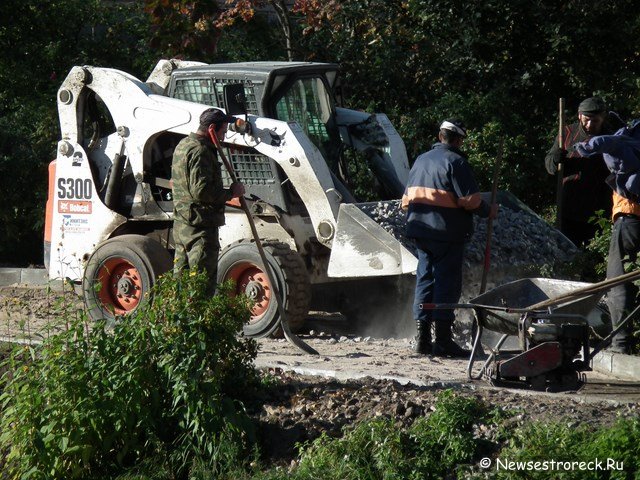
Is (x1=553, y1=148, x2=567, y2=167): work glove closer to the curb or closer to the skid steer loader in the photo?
the skid steer loader

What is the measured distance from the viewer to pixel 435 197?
8.88m

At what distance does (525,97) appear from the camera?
13.6 metres

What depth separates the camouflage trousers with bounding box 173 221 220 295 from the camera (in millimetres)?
9000

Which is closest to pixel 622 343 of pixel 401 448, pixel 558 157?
pixel 558 157

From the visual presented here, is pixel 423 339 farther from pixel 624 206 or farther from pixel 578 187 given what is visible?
pixel 578 187

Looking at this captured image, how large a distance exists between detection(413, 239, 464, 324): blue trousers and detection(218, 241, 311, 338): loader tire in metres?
1.24

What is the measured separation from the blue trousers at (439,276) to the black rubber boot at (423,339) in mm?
64

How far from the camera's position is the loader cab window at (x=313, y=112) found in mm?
10469

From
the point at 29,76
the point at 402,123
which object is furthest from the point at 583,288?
the point at 29,76

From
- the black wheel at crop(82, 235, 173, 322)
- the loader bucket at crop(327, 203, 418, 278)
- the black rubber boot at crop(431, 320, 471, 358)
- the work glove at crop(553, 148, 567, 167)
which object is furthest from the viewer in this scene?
the black wheel at crop(82, 235, 173, 322)

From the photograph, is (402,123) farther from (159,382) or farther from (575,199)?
(159,382)

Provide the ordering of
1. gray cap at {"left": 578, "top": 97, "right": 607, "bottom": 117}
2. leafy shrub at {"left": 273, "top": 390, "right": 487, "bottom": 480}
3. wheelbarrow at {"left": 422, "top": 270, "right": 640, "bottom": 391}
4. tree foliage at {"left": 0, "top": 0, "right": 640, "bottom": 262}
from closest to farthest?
leafy shrub at {"left": 273, "top": 390, "right": 487, "bottom": 480}, wheelbarrow at {"left": 422, "top": 270, "right": 640, "bottom": 391}, gray cap at {"left": 578, "top": 97, "right": 607, "bottom": 117}, tree foliage at {"left": 0, "top": 0, "right": 640, "bottom": 262}

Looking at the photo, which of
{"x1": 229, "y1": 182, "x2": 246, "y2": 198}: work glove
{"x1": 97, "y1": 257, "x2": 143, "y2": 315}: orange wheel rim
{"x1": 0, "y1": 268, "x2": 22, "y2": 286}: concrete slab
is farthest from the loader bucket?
{"x1": 0, "y1": 268, "x2": 22, "y2": 286}: concrete slab

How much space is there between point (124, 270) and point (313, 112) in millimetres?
2433
